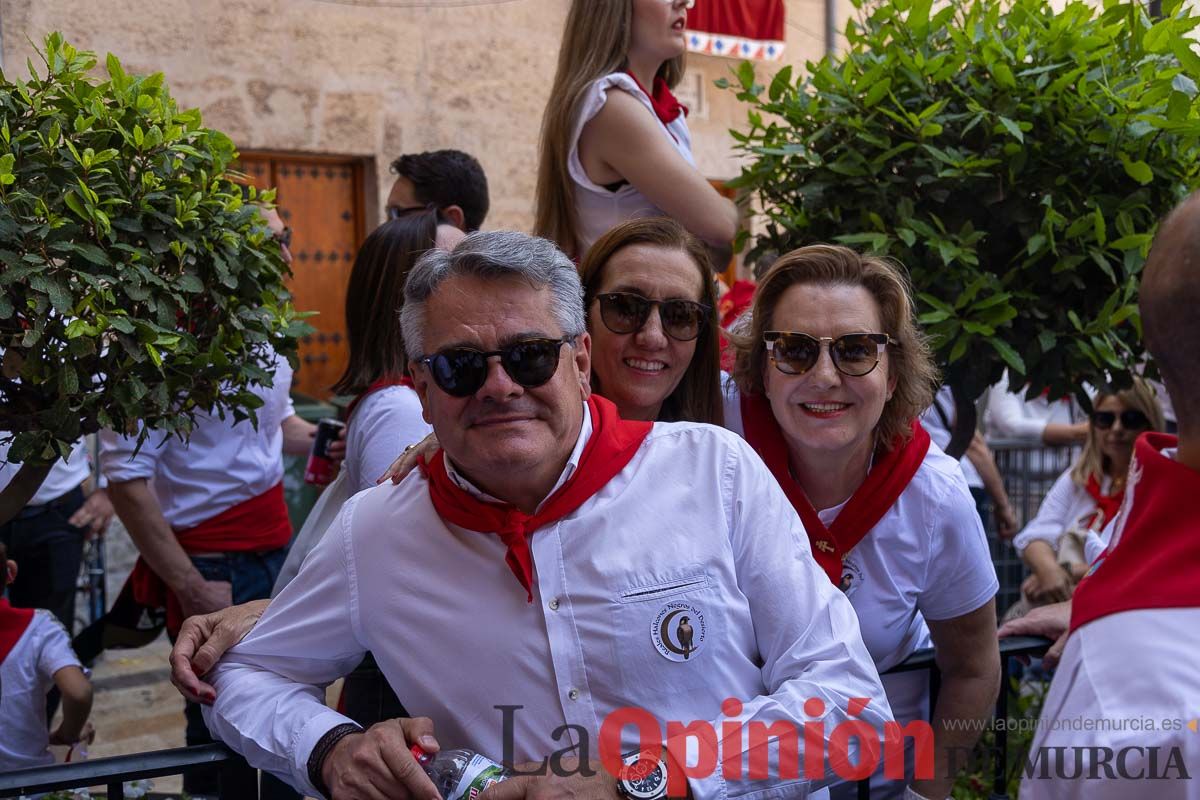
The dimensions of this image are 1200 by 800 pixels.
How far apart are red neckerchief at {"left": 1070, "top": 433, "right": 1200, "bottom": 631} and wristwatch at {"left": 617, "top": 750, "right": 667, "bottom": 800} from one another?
773 millimetres

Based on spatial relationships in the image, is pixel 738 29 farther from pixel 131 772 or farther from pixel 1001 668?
pixel 131 772

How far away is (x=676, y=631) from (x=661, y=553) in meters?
0.15

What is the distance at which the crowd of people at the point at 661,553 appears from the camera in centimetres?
200

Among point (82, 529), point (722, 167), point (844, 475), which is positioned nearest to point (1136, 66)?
point (844, 475)

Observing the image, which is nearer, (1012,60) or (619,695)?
(619,695)

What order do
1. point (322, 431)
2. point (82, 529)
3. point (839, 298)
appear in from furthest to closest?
point (82, 529), point (322, 431), point (839, 298)

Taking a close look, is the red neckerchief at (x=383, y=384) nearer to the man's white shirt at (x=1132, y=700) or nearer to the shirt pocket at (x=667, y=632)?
the shirt pocket at (x=667, y=632)

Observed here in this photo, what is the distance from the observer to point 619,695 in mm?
2154

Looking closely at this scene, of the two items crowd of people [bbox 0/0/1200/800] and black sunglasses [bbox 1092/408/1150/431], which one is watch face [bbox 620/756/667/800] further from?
black sunglasses [bbox 1092/408/1150/431]

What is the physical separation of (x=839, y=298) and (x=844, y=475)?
1.31 ft

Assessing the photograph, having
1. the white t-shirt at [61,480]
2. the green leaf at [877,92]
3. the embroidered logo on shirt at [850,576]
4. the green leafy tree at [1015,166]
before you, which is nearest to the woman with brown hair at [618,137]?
the green leafy tree at [1015,166]

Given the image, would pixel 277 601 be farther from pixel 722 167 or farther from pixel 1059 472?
pixel 722 167

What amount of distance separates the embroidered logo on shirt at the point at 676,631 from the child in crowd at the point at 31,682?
2342mm

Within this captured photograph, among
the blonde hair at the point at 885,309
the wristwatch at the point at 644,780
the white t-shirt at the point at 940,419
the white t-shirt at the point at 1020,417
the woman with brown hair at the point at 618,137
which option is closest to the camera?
the wristwatch at the point at 644,780
